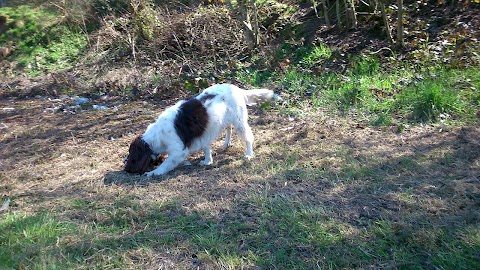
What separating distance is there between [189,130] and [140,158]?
0.69 metres

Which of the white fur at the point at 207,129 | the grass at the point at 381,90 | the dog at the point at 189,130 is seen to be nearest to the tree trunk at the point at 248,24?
the grass at the point at 381,90

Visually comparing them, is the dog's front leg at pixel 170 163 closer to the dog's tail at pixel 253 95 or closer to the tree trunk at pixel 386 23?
the dog's tail at pixel 253 95

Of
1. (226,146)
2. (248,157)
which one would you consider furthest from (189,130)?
(226,146)

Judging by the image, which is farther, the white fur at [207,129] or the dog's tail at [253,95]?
the dog's tail at [253,95]

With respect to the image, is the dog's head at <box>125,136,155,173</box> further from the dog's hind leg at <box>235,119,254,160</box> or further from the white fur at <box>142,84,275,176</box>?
the dog's hind leg at <box>235,119,254,160</box>

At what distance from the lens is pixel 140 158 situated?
5.75m

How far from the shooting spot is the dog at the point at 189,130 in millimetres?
5789

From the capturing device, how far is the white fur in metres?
5.84

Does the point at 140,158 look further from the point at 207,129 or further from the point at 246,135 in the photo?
the point at 246,135

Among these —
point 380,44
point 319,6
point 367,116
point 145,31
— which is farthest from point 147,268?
point 319,6

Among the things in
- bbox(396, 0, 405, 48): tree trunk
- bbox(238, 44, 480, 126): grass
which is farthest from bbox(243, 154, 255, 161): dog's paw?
bbox(396, 0, 405, 48): tree trunk

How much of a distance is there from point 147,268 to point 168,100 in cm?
579

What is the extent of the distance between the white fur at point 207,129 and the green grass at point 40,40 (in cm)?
714

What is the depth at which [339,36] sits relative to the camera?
1087cm
